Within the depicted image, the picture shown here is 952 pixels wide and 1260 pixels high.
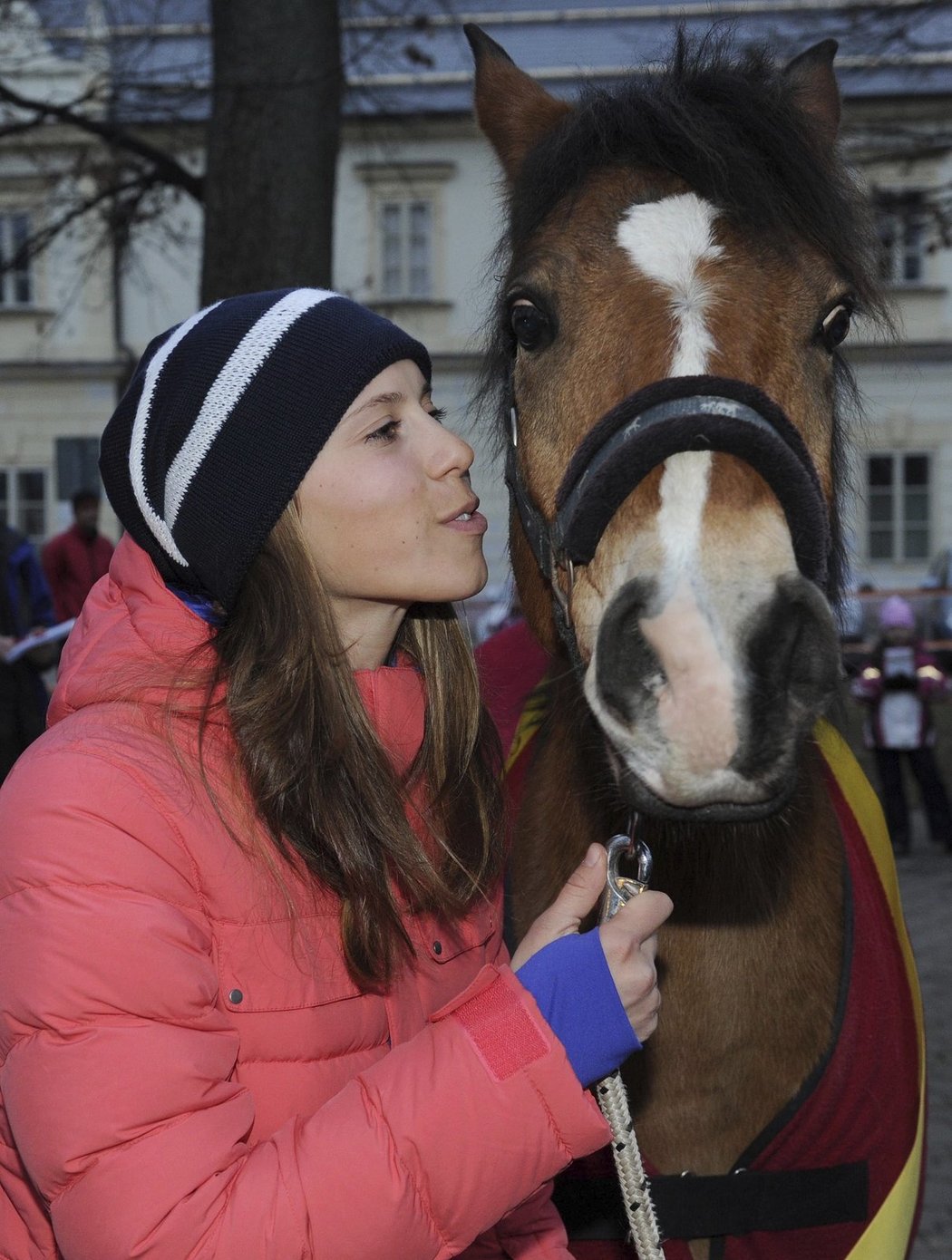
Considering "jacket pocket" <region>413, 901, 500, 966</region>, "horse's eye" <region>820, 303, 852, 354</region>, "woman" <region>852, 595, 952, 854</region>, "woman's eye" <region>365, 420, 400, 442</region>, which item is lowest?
"woman" <region>852, 595, 952, 854</region>

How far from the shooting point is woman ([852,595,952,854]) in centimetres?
923

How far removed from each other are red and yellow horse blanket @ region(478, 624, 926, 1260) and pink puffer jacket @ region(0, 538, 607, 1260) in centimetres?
87

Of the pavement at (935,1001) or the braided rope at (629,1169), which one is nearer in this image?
the braided rope at (629,1169)

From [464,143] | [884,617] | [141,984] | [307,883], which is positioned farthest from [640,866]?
[464,143]

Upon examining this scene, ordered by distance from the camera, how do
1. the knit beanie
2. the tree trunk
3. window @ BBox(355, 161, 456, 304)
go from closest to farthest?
the tree trunk
the knit beanie
window @ BBox(355, 161, 456, 304)

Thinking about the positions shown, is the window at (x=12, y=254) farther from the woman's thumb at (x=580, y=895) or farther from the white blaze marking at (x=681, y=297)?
the woman's thumb at (x=580, y=895)

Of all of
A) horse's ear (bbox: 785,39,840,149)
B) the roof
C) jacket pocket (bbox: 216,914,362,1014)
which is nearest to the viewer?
jacket pocket (bbox: 216,914,362,1014)

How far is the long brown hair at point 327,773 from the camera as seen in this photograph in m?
1.70

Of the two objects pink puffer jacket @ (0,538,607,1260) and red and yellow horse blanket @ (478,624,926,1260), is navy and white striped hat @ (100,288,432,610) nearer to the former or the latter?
pink puffer jacket @ (0,538,607,1260)

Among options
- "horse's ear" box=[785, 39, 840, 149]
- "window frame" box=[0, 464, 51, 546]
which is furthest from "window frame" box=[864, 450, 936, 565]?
"horse's ear" box=[785, 39, 840, 149]

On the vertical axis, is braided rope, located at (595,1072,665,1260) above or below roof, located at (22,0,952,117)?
below

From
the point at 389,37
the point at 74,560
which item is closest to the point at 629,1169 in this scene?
the point at 389,37

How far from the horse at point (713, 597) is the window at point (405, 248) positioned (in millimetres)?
22285

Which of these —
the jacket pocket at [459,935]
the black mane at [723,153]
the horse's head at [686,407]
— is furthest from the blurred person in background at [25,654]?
the jacket pocket at [459,935]
